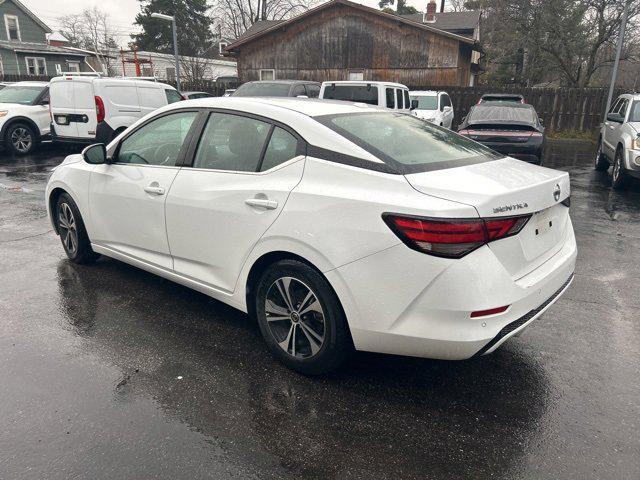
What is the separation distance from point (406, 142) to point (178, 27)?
166ft

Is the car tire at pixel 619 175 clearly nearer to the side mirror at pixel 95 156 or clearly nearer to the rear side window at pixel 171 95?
the side mirror at pixel 95 156

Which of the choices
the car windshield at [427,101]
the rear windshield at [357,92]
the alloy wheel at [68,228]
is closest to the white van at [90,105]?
the rear windshield at [357,92]

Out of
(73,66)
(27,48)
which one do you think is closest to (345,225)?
(27,48)

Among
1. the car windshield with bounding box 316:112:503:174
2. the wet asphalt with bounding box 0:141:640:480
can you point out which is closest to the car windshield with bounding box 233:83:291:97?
the wet asphalt with bounding box 0:141:640:480

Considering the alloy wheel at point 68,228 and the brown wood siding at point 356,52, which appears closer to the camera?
the alloy wheel at point 68,228

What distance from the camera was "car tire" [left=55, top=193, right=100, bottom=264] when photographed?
15.7ft

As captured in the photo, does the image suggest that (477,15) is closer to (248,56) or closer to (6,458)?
(248,56)

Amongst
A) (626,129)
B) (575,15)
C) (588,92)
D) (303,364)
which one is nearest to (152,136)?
(303,364)

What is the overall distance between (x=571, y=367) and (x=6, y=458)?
10.7 ft

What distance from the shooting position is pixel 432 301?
2508mm

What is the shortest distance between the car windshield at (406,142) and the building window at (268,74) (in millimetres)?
25145

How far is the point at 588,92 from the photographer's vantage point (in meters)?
19.1

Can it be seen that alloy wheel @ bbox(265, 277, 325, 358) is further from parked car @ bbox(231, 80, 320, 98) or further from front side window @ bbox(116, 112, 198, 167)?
parked car @ bbox(231, 80, 320, 98)

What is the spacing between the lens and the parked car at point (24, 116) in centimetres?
1243
